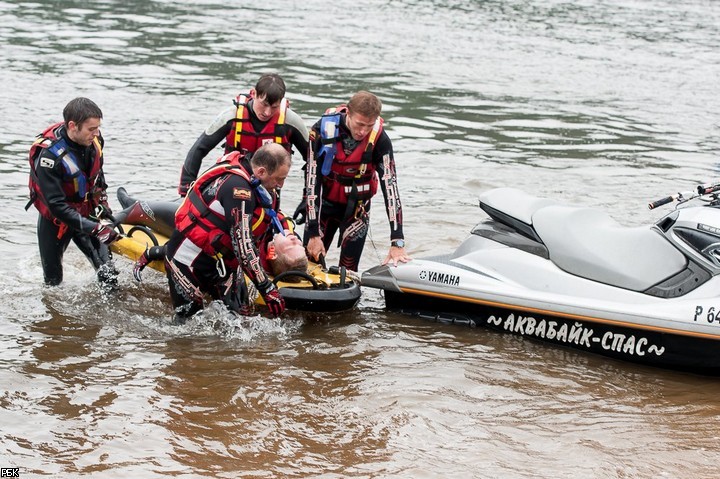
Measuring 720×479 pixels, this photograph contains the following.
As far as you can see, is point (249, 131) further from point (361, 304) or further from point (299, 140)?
point (361, 304)

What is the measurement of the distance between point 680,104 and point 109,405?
40.9ft

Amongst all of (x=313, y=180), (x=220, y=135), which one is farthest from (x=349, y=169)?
(x=220, y=135)

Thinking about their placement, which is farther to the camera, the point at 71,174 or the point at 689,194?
the point at 71,174

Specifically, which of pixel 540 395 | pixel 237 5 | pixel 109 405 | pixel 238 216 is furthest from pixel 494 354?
pixel 237 5

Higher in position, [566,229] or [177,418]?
[566,229]

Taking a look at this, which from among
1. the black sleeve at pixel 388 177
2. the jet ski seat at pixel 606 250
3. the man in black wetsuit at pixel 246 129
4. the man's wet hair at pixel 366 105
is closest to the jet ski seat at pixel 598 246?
the jet ski seat at pixel 606 250

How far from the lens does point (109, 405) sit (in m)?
5.18

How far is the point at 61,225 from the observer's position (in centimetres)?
655

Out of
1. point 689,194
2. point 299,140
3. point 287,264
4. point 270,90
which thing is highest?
point 270,90

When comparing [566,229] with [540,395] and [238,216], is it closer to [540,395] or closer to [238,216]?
[540,395]

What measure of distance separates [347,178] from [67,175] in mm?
1875

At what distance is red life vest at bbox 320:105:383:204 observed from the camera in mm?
6504

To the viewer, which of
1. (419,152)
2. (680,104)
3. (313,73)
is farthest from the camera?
(313,73)

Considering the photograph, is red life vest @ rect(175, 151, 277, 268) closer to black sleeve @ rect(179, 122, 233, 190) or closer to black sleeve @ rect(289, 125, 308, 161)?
black sleeve @ rect(179, 122, 233, 190)
